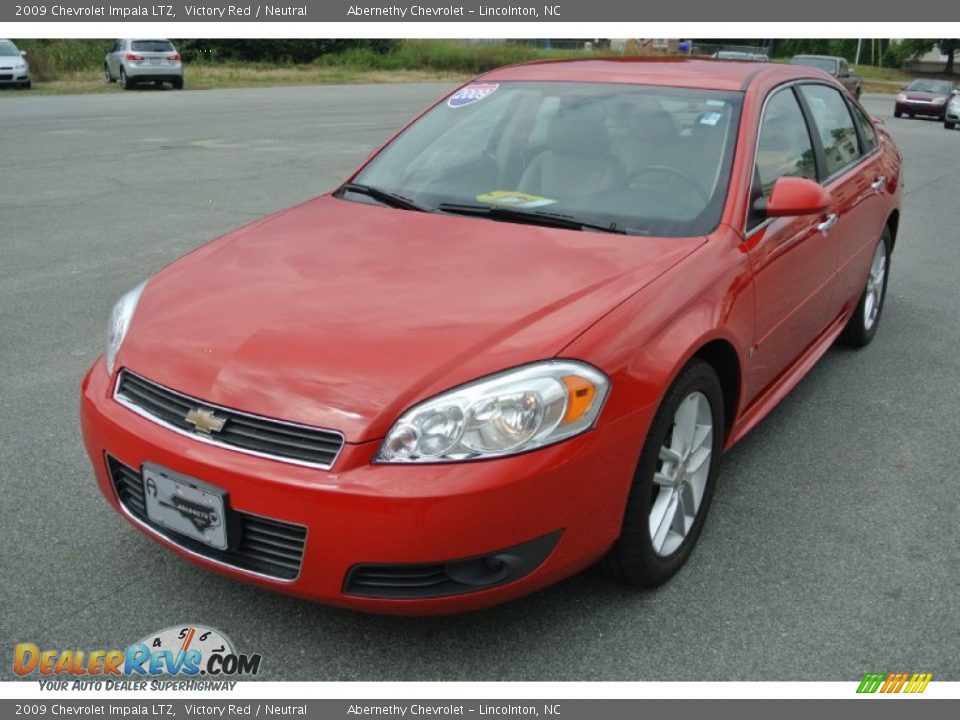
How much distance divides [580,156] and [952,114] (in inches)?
994

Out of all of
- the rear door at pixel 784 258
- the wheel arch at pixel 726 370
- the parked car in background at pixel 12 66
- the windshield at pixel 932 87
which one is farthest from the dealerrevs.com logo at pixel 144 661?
the windshield at pixel 932 87

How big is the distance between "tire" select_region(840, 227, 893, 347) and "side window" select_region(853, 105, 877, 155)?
0.51 meters

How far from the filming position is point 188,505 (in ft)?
8.29

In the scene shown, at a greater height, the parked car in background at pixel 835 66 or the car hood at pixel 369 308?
the car hood at pixel 369 308

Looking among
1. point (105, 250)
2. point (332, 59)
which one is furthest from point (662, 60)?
point (332, 59)

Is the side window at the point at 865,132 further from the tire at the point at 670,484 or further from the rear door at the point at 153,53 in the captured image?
the rear door at the point at 153,53

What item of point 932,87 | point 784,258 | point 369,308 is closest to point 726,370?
point 784,258

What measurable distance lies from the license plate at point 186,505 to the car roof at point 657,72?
7.97 ft

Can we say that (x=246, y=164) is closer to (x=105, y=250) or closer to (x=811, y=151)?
(x=105, y=250)

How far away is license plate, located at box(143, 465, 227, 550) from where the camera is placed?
8.09ft

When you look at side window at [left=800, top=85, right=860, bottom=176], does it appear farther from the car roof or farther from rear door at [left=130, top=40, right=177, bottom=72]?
rear door at [left=130, top=40, right=177, bottom=72]

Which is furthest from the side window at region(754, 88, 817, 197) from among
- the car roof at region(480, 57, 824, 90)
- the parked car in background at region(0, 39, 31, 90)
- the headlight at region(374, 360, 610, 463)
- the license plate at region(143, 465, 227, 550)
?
the parked car in background at region(0, 39, 31, 90)

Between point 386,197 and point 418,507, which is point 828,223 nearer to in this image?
point 386,197

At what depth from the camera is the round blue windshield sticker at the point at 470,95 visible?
4.23 meters
